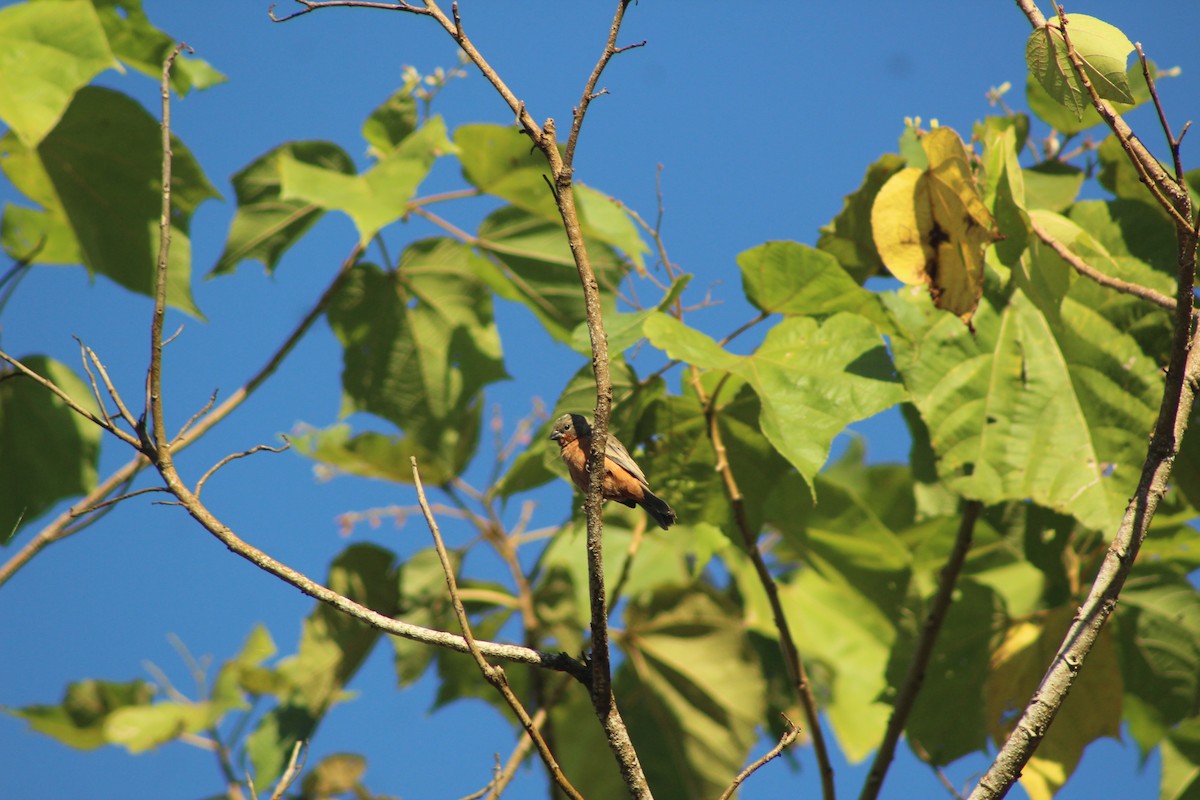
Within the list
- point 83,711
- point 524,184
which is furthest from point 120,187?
point 83,711

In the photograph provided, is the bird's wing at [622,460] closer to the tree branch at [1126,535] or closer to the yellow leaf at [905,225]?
the yellow leaf at [905,225]

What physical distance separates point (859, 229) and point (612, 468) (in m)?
1.48

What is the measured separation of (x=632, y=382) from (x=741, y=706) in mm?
1852

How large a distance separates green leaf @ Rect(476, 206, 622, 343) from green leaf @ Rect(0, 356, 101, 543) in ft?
5.34

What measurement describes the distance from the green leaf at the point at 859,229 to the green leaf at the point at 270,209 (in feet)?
6.15

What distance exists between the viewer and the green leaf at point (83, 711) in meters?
4.83

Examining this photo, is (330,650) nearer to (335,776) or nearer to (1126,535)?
(335,776)

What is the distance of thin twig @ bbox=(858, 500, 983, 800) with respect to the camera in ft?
10.6

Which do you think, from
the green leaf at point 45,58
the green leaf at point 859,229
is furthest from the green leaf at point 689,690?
the green leaf at point 45,58

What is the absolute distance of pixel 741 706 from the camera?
4.48 meters

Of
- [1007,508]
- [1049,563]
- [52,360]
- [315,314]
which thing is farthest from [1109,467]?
[52,360]

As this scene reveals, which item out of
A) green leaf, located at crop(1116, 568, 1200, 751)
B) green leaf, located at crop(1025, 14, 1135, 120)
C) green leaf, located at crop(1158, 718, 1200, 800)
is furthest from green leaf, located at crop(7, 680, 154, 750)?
green leaf, located at crop(1025, 14, 1135, 120)

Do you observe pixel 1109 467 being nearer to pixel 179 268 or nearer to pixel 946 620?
→ pixel 946 620

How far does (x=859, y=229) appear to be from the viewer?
364cm
